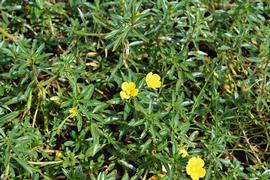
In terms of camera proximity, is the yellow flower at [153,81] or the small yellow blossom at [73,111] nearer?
the small yellow blossom at [73,111]

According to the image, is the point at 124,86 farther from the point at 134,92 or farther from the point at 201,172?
the point at 201,172

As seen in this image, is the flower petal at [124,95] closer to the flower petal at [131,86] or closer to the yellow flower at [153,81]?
the flower petal at [131,86]

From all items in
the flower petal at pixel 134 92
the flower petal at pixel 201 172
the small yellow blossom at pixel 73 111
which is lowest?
the flower petal at pixel 201 172

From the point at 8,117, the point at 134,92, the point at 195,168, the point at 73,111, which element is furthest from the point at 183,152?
the point at 8,117

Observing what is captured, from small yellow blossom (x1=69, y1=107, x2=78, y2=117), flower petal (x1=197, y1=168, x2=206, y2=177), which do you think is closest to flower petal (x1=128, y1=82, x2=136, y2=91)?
small yellow blossom (x1=69, y1=107, x2=78, y2=117)

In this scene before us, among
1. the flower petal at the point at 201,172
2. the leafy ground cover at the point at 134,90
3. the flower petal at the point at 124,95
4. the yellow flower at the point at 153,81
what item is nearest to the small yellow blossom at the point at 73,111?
the leafy ground cover at the point at 134,90

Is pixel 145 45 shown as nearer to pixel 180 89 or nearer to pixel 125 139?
pixel 180 89

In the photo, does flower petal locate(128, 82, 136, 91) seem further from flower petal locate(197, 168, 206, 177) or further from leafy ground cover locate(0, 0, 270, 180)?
flower petal locate(197, 168, 206, 177)
